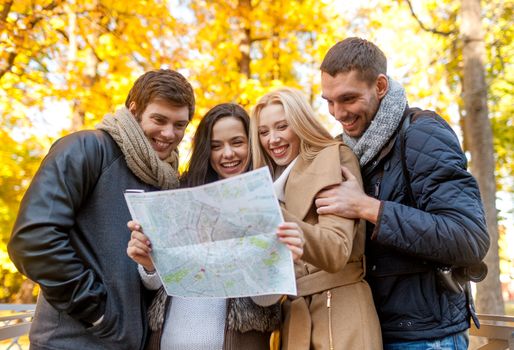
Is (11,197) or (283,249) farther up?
(11,197)

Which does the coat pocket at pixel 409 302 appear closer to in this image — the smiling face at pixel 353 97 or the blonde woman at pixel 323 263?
the blonde woman at pixel 323 263

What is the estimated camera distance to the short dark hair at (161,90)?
2529 mm

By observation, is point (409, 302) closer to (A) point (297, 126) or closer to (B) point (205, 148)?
(A) point (297, 126)

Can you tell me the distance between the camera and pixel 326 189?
205 centimetres

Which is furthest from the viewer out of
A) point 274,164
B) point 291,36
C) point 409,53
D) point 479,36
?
point 409,53

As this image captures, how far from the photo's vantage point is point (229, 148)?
279cm

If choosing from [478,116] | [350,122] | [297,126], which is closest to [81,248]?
[297,126]

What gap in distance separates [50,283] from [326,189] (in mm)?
1127

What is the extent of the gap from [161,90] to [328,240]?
3.86 feet

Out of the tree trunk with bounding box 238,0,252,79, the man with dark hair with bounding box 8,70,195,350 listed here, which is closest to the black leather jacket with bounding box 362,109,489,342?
the man with dark hair with bounding box 8,70,195,350

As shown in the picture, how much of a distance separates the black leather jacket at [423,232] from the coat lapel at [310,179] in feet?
0.72

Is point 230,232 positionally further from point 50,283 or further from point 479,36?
point 479,36

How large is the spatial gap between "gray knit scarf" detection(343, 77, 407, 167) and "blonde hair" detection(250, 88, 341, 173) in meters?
0.12

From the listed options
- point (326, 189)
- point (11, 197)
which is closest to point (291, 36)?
point (11, 197)
